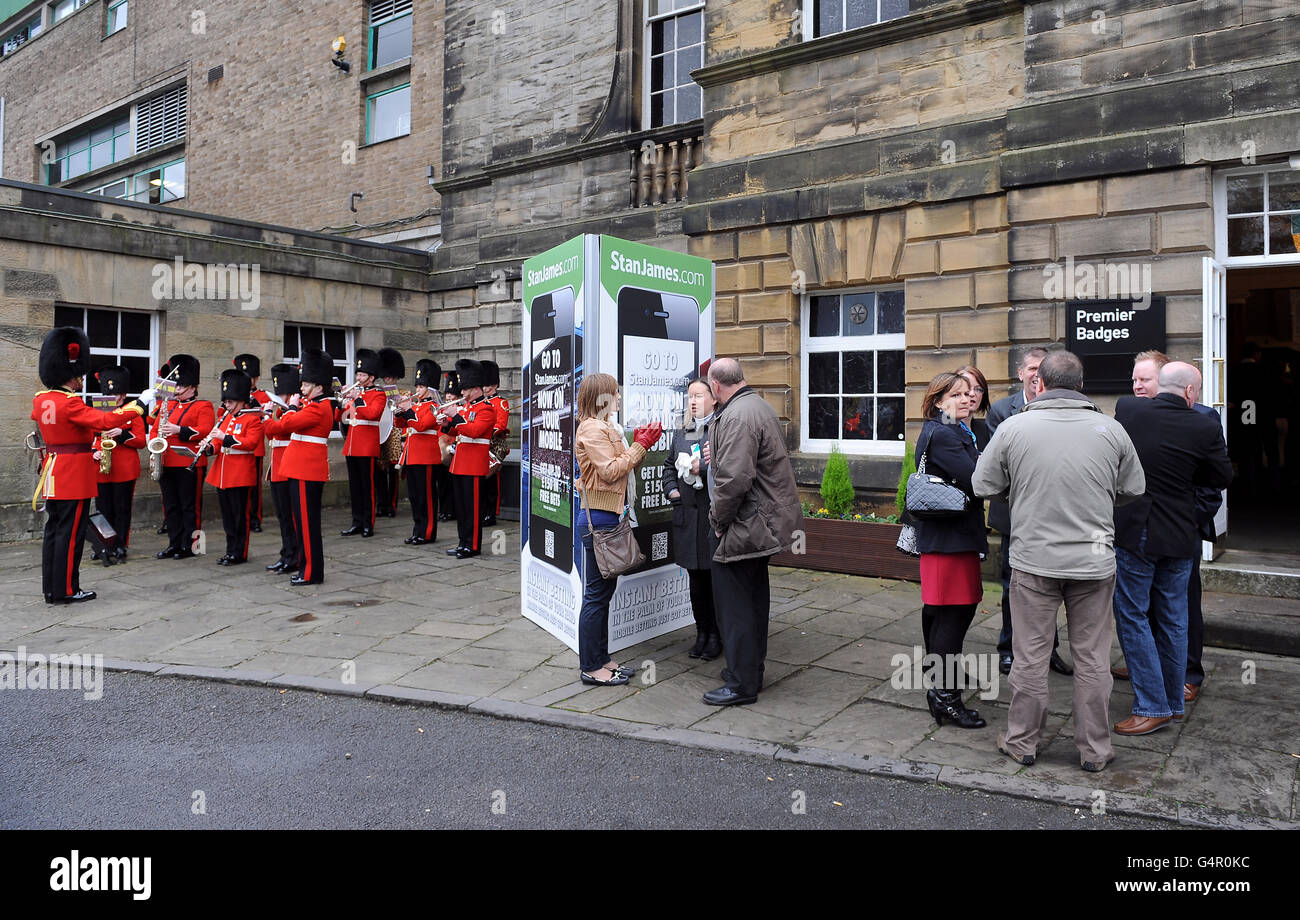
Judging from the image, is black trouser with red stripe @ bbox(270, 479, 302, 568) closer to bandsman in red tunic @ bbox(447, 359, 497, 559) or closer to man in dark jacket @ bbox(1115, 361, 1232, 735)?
bandsman in red tunic @ bbox(447, 359, 497, 559)

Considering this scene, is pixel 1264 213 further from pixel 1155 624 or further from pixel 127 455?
pixel 127 455

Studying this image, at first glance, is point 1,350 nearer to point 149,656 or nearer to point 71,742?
point 149,656

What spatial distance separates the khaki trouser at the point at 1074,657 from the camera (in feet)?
14.9

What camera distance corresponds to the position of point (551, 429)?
694cm

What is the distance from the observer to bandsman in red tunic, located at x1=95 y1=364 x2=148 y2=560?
10.5 metres

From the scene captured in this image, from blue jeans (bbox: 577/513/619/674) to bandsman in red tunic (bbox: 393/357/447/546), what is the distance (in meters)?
6.17

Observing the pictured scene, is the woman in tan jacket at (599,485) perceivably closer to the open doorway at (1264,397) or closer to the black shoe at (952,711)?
the black shoe at (952,711)

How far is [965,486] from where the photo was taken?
5.03 metres

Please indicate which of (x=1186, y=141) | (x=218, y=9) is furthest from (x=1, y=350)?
(x=218, y=9)

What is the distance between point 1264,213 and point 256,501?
36.0ft

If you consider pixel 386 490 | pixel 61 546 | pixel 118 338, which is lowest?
pixel 61 546

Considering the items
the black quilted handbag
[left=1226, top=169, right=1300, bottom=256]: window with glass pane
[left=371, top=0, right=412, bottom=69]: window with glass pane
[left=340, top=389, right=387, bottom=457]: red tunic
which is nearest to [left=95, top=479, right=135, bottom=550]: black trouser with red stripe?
[left=340, top=389, right=387, bottom=457]: red tunic

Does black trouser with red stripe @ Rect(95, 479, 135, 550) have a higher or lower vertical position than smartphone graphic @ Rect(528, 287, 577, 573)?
lower

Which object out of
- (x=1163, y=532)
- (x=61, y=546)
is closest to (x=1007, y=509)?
(x=1163, y=532)
